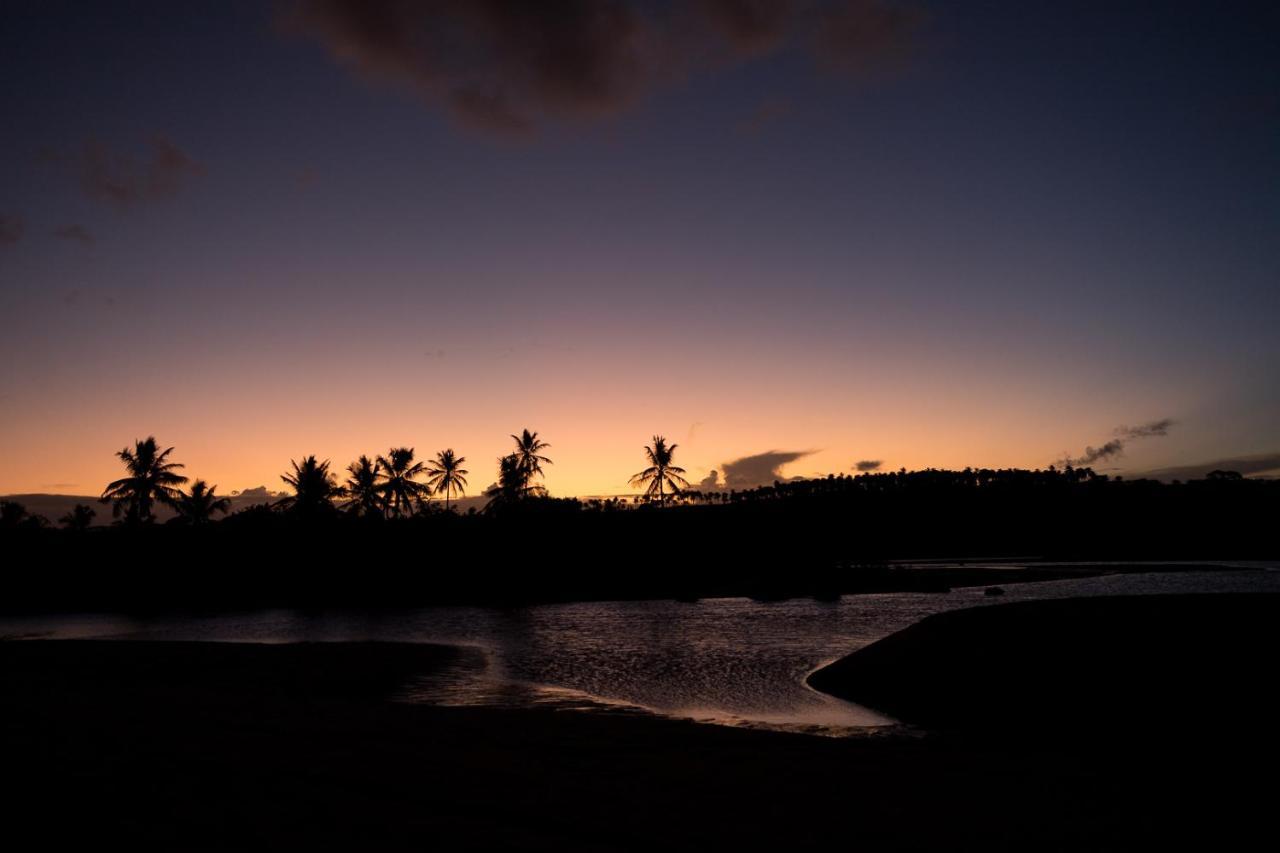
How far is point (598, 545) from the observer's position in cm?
6606

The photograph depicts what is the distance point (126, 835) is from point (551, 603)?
38.7 m

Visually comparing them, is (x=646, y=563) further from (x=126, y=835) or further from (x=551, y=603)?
(x=126, y=835)

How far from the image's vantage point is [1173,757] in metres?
9.38

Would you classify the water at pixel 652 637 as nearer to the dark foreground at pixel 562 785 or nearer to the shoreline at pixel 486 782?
the shoreline at pixel 486 782

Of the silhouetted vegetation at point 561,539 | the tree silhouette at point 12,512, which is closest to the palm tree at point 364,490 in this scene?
the silhouetted vegetation at point 561,539

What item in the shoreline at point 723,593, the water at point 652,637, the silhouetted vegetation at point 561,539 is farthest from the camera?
the silhouetted vegetation at point 561,539

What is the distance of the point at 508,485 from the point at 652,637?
5133 cm

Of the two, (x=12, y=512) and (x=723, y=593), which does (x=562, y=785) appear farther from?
(x=12, y=512)

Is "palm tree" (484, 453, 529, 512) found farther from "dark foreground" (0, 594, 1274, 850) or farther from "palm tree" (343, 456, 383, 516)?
"dark foreground" (0, 594, 1274, 850)

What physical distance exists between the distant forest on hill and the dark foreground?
32.6m

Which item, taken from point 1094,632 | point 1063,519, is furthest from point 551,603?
point 1063,519

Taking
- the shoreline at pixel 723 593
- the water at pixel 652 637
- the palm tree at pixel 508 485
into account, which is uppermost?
the palm tree at pixel 508 485

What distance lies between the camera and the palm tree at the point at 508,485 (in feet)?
244

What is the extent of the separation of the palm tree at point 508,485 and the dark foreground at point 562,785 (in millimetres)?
62342
